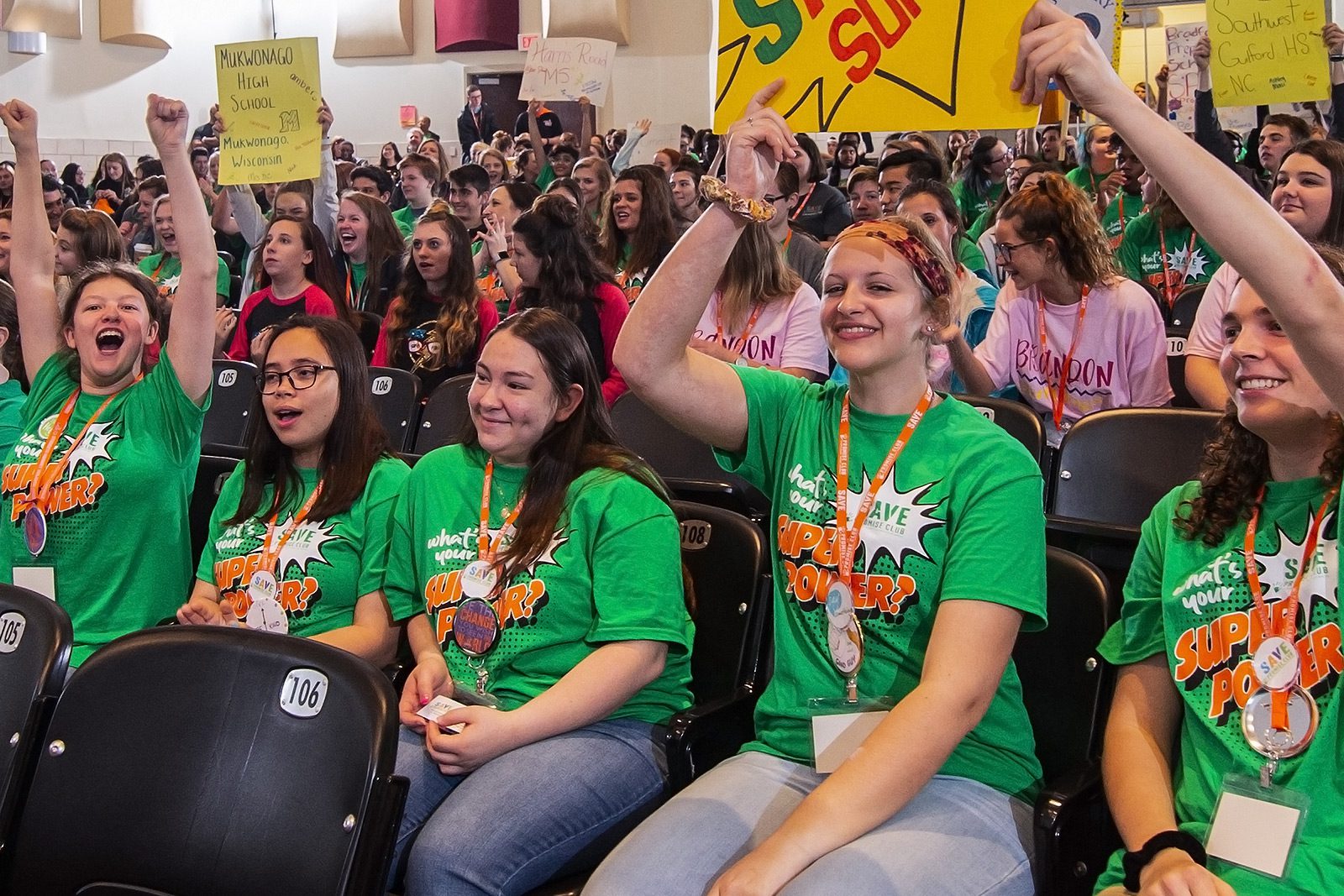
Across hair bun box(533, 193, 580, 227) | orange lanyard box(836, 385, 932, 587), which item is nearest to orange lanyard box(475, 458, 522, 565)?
orange lanyard box(836, 385, 932, 587)

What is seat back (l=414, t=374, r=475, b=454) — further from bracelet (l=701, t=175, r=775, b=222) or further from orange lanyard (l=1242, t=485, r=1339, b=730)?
orange lanyard (l=1242, t=485, r=1339, b=730)

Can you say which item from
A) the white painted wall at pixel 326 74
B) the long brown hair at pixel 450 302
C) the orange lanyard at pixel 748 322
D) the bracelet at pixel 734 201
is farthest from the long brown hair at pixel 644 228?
the white painted wall at pixel 326 74

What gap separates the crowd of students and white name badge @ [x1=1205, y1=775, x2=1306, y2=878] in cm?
1

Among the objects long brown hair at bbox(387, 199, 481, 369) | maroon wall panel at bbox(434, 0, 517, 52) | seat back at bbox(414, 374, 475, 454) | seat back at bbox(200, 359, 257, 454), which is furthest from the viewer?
maroon wall panel at bbox(434, 0, 517, 52)

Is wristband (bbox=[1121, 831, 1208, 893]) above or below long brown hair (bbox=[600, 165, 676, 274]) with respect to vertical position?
below

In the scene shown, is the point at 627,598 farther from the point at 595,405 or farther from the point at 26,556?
the point at 26,556

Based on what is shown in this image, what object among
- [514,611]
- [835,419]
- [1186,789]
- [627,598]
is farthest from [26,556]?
[1186,789]

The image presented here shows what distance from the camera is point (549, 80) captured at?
24.8 ft

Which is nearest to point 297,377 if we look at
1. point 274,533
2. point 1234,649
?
point 274,533

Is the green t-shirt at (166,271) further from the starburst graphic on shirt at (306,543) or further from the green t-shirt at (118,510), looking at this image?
the starburst graphic on shirt at (306,543)

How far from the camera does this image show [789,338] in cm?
389

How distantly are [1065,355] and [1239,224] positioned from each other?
2.41m

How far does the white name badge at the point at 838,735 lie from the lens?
182 cm

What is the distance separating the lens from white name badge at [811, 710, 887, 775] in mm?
1821
